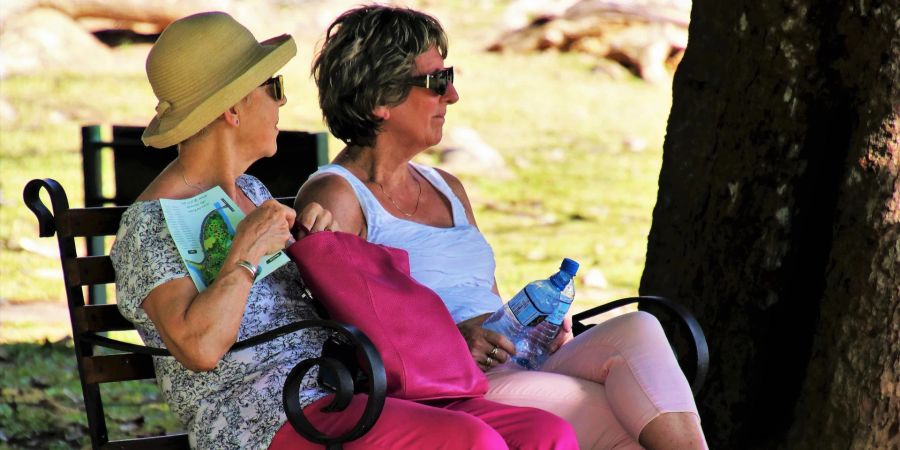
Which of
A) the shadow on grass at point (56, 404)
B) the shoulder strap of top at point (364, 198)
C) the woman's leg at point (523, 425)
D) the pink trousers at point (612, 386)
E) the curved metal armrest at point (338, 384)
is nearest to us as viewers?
the curved metal armrest at point (338, 384)

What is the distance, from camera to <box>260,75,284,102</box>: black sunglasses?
123 inches

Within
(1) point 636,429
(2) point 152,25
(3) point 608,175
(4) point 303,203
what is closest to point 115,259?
(4) point 303,203

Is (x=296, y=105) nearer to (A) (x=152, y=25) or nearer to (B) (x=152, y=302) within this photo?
(A) (x=152, y=25)

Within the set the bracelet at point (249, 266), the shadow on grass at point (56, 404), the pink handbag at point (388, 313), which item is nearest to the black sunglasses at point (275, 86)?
the pink handbag at point (388, 313)

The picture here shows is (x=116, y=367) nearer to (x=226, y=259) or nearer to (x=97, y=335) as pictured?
(x=97, y=335)

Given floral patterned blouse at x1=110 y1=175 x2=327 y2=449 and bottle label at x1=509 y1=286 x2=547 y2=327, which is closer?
floral patterned blouse at x1=110 y1=175 x2=327 y2=449

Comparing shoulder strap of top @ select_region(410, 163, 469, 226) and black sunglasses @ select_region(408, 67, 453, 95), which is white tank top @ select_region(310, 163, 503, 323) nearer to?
shoulder strap of top @ select_region(410, 163, 469, 226)

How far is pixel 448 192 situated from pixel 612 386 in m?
0.92

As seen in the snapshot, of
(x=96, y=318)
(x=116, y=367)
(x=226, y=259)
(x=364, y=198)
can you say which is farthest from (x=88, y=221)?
(x=364, y=198)

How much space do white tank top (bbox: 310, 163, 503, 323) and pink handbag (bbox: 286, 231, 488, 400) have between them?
0.51 metres

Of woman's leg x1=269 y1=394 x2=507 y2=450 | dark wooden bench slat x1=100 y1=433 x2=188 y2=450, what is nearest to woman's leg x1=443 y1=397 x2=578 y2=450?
woman's leg x1=269 y1=394 x2=507 y2=450

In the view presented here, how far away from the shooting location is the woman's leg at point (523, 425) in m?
2.92

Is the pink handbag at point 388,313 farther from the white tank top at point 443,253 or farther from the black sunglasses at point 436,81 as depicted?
the black sunglasses at point 436,81

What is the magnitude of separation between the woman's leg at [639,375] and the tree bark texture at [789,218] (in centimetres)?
68
